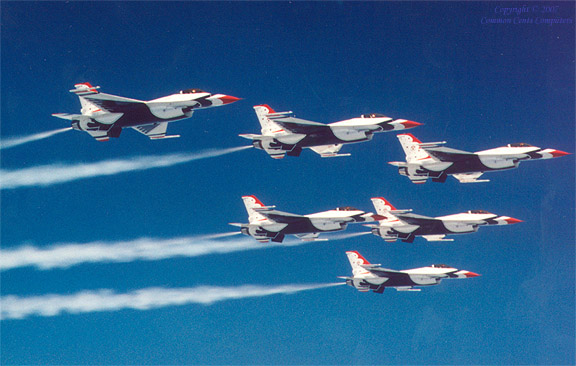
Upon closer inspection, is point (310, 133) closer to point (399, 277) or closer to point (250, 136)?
point (250, 136)

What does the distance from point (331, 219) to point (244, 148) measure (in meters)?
7.45

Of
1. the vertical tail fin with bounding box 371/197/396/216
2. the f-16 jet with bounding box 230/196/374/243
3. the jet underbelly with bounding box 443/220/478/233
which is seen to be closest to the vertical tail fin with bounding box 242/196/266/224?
the f-16 jet with bounding box 230/196/374/243

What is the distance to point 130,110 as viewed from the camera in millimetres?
49938

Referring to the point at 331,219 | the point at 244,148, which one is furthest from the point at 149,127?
the point at 331,219

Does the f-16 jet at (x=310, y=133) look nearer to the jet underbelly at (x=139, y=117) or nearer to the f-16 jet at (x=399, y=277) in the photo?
the jet underbelly at (x=139, y=117)

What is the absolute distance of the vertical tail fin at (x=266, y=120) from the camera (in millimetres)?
54344

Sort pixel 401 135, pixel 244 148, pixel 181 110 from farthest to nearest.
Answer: pixel 401 135 → pixel 244 148 → pixel 181 110

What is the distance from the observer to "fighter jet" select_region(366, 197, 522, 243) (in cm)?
5931

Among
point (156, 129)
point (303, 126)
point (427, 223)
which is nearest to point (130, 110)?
point (156, 129)

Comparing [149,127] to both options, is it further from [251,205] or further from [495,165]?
[495,165]

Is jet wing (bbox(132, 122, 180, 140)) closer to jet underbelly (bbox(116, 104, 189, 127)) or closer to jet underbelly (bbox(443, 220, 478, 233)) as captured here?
jet underbelly (bbox(116, 104, 189, 127))

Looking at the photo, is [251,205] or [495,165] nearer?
[495,165]

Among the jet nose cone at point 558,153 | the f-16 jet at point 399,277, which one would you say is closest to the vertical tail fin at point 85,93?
the f-16 jet at point 399,277

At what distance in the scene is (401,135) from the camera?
196 ft
